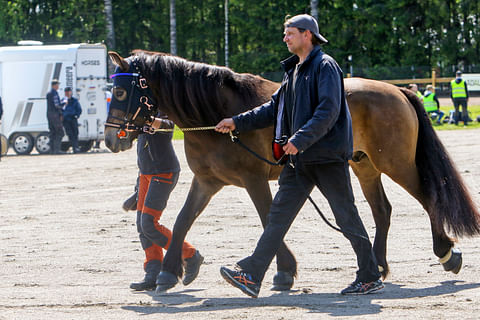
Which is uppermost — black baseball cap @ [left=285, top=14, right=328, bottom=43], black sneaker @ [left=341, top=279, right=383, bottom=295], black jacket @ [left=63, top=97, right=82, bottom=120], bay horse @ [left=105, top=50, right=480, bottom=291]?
black baseball cap @ [left=285, top=14, right=328, bottom=43]

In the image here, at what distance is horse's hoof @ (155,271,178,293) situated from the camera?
6078mm

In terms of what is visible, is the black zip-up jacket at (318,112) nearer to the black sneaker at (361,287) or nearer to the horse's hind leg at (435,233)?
the black sneaker at (361,287)

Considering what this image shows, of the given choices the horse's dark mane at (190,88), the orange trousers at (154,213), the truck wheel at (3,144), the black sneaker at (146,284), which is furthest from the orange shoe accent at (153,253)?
the truck wheel at (3,144)

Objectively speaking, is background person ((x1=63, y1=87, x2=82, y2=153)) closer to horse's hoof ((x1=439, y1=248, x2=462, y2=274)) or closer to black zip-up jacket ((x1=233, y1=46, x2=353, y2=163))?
horse's hoof ((x1=439, y1=248, x2=462, y2=274))

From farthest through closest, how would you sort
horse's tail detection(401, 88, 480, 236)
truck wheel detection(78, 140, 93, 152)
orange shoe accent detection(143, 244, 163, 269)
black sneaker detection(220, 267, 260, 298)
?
truck wheel detection(78, 140, 93, 152) → horse's tail detection(401, 88, 480, 236) → orange shoe accent detection(143, 244, 163, 269) → black sneaker detection(220, 267, 260, 298)

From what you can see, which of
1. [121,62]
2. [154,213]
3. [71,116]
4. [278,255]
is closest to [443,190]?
[278,255]

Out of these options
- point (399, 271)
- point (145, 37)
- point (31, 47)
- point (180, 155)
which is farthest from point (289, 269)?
point (145, 37)

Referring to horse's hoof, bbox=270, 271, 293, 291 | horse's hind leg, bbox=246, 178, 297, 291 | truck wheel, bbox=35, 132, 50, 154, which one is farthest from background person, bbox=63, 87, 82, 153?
horse's hoof, bbox=270, 271, 293, 291

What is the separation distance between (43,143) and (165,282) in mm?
16145

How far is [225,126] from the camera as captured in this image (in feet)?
19.2

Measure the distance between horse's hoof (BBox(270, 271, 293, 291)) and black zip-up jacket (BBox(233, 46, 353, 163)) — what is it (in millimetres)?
1052

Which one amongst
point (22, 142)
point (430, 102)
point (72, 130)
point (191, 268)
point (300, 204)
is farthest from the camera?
point (430, 102)

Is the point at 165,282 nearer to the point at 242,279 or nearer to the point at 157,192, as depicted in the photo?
the point at 157,192

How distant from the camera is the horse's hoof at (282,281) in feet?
19.7
